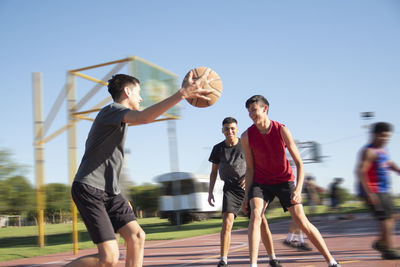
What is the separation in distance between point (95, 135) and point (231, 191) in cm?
288

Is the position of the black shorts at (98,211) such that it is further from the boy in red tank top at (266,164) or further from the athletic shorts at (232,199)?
the athletic shorts at (232,199)

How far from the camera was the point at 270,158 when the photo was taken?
4.75 meters

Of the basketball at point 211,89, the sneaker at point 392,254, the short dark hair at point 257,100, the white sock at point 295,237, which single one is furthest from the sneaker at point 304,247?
the basketball at point 211,89

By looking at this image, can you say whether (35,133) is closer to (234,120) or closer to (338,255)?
(234,120)

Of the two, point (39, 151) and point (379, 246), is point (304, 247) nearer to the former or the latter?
point (379, 246)

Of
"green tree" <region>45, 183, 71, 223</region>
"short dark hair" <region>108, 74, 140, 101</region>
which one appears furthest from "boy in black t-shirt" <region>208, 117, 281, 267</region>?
"green tree" <region>45, 183, 71, 223</region>

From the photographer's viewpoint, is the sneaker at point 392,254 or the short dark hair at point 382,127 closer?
the sneaker at point 392,254

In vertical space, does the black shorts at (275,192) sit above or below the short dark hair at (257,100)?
below

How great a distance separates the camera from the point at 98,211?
334 centimetres

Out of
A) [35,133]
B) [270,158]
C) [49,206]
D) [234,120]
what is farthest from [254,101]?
[49,206]

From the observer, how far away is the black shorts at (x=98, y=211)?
10.7 feet

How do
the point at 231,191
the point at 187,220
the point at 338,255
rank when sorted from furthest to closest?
the point at 187,220, the point at 338,255, the point at 231,191

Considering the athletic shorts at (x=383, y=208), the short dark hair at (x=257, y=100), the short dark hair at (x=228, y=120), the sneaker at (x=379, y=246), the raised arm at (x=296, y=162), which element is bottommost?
the sneaker at (x=379, y=246)

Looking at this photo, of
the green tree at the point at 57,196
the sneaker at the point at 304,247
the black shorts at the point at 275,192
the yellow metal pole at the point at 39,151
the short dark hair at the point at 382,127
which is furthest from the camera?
the green tree at the point at 57,196
